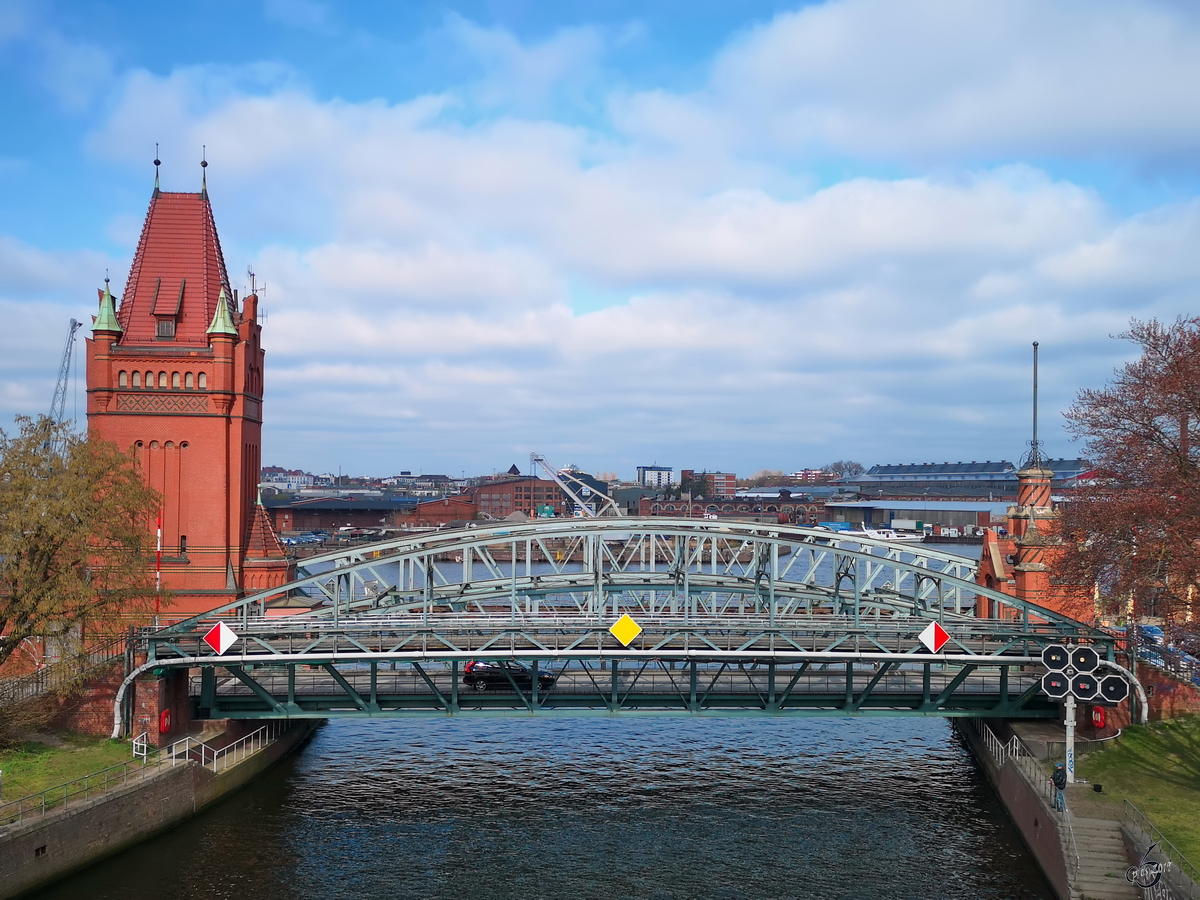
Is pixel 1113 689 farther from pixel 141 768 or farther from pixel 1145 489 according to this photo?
pixel 141 768

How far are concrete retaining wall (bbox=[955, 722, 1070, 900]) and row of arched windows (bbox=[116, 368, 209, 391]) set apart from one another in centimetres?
4056

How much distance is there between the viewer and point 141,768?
37.5 m

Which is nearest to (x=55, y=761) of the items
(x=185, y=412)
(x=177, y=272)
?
(x=185, y=412)

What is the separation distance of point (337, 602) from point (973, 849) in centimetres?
2532

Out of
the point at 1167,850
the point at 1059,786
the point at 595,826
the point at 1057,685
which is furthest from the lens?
the point at 595,826

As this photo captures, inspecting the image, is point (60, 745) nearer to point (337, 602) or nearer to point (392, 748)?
point (337, 602)

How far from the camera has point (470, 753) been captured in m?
50.5

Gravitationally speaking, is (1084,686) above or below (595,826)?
above

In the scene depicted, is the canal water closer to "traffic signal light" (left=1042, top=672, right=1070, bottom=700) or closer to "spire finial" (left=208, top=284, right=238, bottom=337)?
"traffic signal light" (left=1042, top=672, right=1070, bottom=700)

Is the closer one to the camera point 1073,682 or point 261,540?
point 1073,682

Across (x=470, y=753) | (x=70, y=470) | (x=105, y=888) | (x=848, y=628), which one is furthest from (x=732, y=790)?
(x=70, y=470)

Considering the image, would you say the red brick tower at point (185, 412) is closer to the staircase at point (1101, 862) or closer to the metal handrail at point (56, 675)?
the metal handrail at point (56, 675)

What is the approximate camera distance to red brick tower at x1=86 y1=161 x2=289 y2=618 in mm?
51938

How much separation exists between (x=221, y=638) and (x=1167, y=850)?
102 feet
